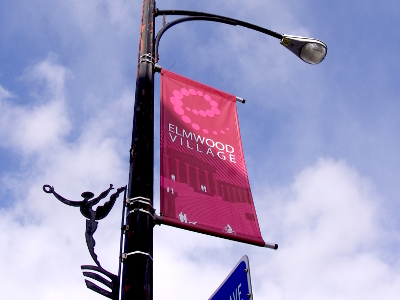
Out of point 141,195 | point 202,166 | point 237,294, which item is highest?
point 202,166

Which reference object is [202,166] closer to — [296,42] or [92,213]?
[92,213]

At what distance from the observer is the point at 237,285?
3041 millimetres

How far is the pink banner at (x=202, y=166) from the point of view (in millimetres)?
4289

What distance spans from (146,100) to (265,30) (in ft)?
9.82

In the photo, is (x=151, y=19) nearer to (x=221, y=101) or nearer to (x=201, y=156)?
(x=221, y=101)

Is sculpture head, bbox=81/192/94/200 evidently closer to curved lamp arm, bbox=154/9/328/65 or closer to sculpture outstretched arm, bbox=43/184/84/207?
sculpture outstretched arm, bbox=43/184/84/207

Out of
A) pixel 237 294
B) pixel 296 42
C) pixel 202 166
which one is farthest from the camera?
pixel 296 42

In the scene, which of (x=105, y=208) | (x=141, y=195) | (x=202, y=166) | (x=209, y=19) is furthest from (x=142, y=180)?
(x=209, y=19)

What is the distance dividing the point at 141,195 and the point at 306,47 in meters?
3.94

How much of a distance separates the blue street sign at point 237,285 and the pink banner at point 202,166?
0.91 metres

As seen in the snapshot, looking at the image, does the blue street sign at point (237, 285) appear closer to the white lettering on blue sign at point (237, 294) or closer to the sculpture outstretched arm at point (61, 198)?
the white lettering on blue sign at point (237, 294)

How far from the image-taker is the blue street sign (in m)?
2.92

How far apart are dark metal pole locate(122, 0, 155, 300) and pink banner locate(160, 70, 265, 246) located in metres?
0.33

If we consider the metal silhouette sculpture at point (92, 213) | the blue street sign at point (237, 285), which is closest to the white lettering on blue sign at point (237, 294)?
the blue street sign at point (237, 285)
